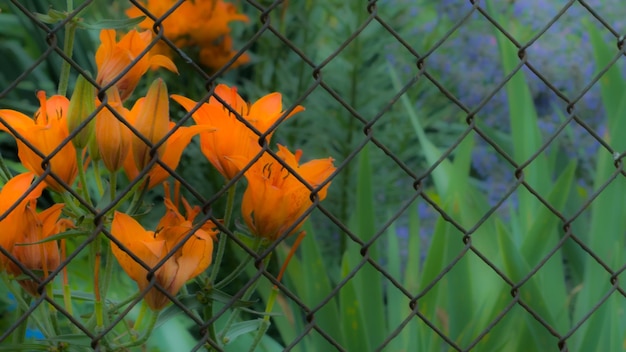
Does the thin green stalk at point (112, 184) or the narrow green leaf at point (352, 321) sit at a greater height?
the thin green stalk at point (112, 184)

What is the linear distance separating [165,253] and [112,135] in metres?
0.13

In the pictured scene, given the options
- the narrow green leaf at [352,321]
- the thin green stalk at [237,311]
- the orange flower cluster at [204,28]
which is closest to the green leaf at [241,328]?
the thin green stalk at [237,311]

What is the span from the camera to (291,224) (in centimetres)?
105

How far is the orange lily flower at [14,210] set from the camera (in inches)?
37.9

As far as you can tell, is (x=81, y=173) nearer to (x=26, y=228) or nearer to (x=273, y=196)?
(x=26, y=228)

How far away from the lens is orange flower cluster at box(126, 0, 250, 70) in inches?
90.7

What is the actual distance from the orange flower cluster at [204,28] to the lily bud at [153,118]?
4.31 ft

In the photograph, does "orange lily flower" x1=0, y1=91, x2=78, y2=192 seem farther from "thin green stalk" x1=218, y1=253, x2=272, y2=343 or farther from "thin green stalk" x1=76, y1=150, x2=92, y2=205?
"thin green stalk" x1=218, y1=253, x2=272, y2=343

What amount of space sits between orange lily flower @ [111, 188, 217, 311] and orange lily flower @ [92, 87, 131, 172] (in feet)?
0.20

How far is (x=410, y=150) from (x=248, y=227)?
1.69 m

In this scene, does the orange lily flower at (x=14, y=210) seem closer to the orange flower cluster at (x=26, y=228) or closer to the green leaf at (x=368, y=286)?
the orange flower cluster at (x=26, y=228)

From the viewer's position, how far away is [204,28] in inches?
91.9

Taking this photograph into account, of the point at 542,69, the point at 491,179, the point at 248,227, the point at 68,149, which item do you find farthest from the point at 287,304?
the point at 542,69

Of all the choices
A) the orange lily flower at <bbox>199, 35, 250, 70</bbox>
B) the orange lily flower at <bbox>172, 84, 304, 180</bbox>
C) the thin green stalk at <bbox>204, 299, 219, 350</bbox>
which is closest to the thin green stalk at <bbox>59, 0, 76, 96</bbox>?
the orange lily flower at <bbox>172, 84, 304, 180</bbox>
